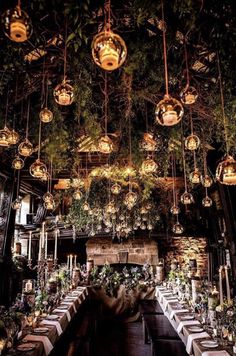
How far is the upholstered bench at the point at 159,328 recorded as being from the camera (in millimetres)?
4848

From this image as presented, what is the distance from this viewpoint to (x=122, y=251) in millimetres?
12367

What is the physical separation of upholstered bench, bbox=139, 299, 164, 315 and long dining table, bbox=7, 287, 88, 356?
5.08ft

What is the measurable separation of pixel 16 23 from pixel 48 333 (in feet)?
10.9

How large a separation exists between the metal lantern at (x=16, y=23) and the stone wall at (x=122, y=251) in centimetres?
1060

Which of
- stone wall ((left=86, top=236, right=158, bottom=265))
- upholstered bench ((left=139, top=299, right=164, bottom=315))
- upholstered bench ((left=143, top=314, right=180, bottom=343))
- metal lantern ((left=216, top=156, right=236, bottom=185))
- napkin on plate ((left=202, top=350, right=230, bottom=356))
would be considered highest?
metal lantern ((left=216, top=156, right=236, bottom=185))

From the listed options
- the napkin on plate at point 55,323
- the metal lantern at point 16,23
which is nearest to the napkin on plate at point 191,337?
the napkin on plate at point 55,323

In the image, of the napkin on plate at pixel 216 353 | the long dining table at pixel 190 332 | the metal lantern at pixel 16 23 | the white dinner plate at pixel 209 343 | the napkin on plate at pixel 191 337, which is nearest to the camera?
the metal lantern at pixel 16 23

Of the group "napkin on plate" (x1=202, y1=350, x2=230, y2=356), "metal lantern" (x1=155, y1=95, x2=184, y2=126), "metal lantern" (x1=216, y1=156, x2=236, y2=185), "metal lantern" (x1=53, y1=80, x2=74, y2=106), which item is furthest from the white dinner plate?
"metal lantern" (x1=53, y1=80, x2=74, y2=106)

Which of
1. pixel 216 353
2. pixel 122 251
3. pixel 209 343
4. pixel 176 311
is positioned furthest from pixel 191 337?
pixel 122 251

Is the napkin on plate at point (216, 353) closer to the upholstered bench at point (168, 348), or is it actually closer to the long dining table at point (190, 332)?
the long dining table at point (190, 332)

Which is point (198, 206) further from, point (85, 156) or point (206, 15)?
point (206, 15)

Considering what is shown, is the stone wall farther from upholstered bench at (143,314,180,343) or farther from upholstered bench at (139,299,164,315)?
upholstered bench at (143,314,180,343)

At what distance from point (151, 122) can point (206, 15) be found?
3.71 m

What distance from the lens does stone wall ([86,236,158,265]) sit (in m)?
12.2
